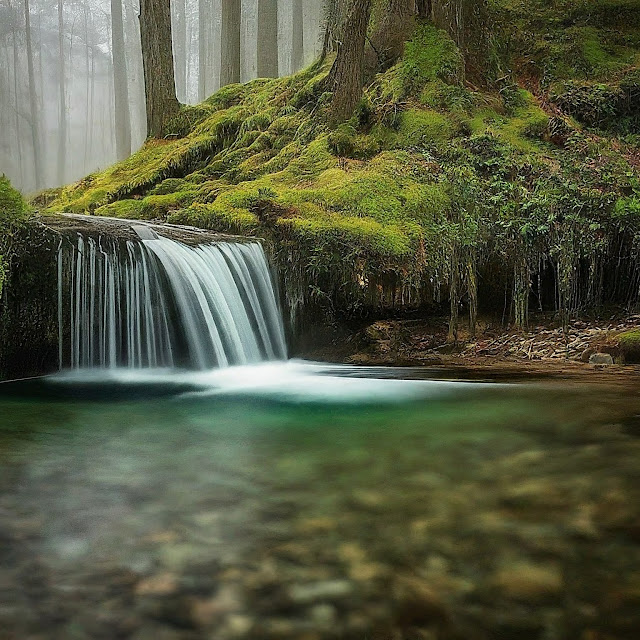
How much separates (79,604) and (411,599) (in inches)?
38.6

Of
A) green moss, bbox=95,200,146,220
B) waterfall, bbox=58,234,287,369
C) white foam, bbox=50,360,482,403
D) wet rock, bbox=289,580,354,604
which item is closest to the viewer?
wet rock, bbox=289,580,354,604

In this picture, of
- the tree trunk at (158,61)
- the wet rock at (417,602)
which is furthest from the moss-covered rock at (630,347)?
the tree trunk at (158,61)

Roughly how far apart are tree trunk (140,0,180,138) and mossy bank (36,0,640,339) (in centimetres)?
131

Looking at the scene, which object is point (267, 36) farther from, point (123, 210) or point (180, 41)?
point (180, 41)

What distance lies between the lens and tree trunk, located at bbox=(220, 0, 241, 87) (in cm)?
1814

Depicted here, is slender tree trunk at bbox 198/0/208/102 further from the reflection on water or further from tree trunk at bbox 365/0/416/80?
the reflection on water

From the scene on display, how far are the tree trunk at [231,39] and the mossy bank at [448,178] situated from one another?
6.27 metres

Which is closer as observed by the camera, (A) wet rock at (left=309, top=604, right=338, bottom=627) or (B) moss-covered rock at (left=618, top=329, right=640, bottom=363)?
(A) wet rock at (left=309, top=604, right=338, bottom=627)

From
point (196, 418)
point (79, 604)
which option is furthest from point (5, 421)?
point (79, 604)

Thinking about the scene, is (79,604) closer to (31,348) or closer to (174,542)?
(174,542)

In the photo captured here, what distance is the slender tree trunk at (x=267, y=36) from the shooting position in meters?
20.7

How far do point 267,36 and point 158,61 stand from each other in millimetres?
8812

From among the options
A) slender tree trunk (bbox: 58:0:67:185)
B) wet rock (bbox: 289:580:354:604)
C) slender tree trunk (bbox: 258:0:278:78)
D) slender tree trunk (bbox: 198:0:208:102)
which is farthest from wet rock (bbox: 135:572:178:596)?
slender tree trunk (bbox: 58:0:67:185)

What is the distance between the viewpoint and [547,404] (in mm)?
4410
